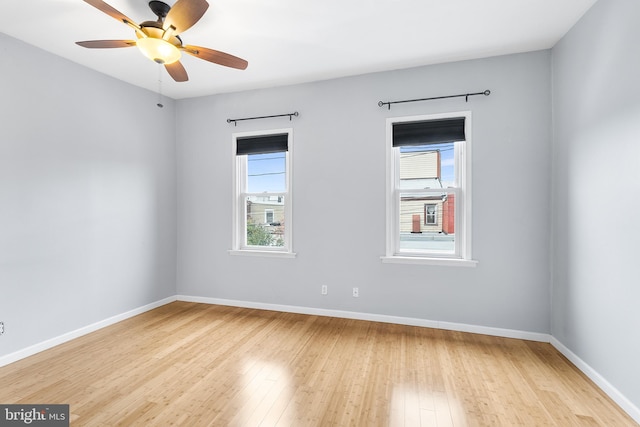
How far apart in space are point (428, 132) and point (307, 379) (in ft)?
→ 8.87

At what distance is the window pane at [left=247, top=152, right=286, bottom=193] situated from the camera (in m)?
4.07

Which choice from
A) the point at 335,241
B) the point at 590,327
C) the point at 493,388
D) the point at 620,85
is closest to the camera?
the point at 620,85

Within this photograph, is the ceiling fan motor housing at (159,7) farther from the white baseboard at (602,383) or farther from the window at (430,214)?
the white baseboard at (602,383)

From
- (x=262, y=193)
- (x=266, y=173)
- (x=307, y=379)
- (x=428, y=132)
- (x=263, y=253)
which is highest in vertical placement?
(x=428, y=132)

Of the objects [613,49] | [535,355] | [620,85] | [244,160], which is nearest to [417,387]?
[535,355]

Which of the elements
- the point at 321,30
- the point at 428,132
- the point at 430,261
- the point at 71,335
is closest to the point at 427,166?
the point at 428,132

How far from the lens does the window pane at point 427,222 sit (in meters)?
3.41

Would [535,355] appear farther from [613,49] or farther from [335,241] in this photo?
[613,49]

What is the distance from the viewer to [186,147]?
4.41 m

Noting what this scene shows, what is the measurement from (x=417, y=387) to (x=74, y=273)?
11.3ft

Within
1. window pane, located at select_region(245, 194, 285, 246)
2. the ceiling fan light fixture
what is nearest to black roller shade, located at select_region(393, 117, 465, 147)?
window pane, located at select_region(245, 194, 285, 246)

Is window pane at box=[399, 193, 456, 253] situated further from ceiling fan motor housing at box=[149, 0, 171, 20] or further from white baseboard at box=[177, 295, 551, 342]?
ceiling fan motor housing at box=[149, 0, 171, 20]

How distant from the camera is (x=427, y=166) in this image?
11.4 feet

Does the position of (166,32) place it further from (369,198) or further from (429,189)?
(429,189)
